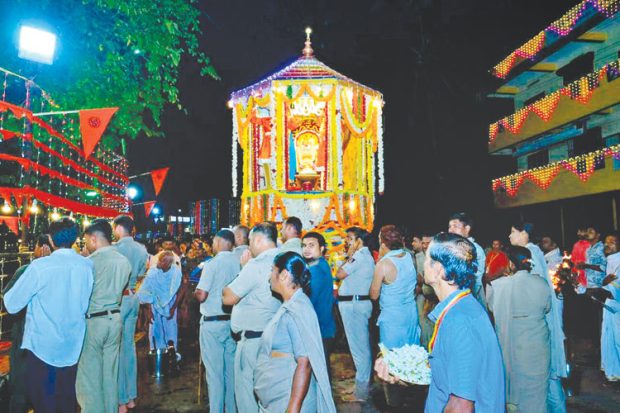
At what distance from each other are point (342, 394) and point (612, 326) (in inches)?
165

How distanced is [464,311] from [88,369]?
13.6ft

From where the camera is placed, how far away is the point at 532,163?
73.8ft

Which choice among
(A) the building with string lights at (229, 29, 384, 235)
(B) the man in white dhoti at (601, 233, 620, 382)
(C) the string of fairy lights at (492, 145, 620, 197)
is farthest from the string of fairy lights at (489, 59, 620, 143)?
(B) the man in white dhoti at (601, 233, 620, 382)

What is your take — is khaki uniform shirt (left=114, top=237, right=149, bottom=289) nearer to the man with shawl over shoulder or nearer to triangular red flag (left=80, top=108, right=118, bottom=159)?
triangular red flag (left=80, top=108, right=118, bottom=159)

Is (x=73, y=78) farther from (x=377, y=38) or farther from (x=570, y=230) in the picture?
(x=570, y=230)

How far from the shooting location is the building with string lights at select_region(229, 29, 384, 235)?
13250mm

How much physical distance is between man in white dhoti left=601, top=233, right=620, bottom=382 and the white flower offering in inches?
224

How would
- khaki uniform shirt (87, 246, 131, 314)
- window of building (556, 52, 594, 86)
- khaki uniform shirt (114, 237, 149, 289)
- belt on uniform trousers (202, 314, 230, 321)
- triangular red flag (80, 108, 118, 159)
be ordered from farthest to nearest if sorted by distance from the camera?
window of building (556, 52, 594, 86) → triangular red flag (80, 108, 118, 159) → khaki uniform shirt (114, 237, 149, 289) → belt on uniform trousers (202, 314, 230, 321) → khaki uniform shirt (87, 246, 131, 314)

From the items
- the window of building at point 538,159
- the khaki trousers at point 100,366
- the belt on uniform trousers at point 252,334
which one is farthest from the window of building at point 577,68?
the khaki trousers at point 100,366

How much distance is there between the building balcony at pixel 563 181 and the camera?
51.6 ft

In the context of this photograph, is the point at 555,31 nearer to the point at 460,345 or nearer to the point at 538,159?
the point at 538,159

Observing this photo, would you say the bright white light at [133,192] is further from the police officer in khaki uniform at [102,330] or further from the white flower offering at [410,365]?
the white flower offering at [410,365]

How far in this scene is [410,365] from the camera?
9.05ft

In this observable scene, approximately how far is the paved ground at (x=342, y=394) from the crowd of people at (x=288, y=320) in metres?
0.27
